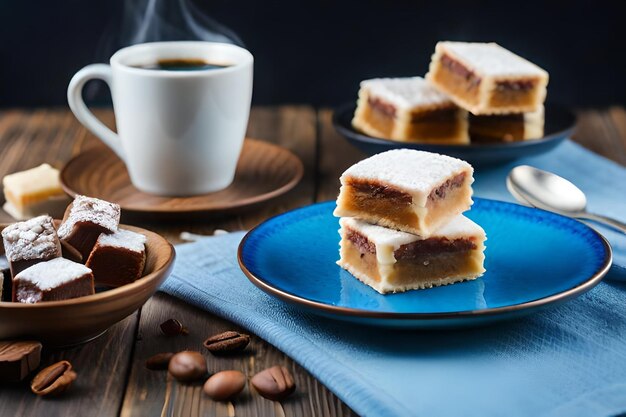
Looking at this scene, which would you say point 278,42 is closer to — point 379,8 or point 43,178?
point 379,8

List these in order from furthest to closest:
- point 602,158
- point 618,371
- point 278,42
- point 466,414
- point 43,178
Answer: point 278,42
point 602,158
point 43,178
point 618,371
point 466,414

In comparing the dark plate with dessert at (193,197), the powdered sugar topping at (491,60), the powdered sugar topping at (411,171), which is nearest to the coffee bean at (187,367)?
the powdered sugar topping at (411,171)

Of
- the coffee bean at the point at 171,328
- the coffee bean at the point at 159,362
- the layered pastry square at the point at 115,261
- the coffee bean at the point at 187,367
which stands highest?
the layered pastry square at the point at 115,261

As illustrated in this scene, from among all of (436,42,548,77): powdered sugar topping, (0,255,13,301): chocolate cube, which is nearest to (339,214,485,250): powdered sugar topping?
(0,255,13,301): chocolate cube

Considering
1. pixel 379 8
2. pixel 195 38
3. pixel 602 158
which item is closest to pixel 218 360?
pixel 602 158

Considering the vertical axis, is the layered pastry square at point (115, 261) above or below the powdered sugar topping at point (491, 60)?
below

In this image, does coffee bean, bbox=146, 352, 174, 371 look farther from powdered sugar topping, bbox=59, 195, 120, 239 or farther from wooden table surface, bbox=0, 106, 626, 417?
powdered sugar topping, bbox=59, 195, 120, 239

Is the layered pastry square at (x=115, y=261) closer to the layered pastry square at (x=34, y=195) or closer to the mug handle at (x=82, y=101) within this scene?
the layered pastry square at (x=34, y=195)
